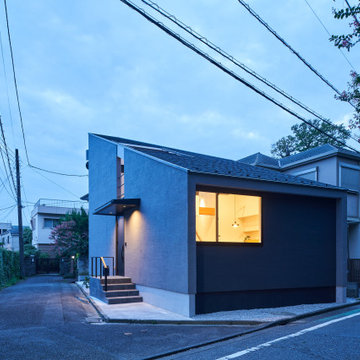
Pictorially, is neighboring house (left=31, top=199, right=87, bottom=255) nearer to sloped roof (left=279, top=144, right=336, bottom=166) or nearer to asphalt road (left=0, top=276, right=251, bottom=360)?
sloped roof (left=279, top=144, right=336, bottom=166)

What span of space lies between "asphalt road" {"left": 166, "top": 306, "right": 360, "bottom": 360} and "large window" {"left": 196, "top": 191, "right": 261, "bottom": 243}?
9.53ft

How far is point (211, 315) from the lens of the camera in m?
9.40

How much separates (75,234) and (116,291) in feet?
46.0

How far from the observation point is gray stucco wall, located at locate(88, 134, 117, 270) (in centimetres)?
1614

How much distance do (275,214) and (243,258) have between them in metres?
1.75

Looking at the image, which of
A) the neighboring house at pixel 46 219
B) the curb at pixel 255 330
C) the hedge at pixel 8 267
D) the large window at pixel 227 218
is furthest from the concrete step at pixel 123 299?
the neighboring house at pixel 46 219

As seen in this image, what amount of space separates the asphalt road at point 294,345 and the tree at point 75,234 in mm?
18750

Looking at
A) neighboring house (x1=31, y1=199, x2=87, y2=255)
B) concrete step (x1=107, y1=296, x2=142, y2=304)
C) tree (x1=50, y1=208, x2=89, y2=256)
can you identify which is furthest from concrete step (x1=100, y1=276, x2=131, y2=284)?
neighboring house (x1=31, y1=199, x2=87, y2=255)

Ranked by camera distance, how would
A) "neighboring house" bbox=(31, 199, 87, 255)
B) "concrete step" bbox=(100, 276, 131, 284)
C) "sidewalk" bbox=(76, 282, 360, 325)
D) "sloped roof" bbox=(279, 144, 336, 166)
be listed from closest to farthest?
"sidewalk" bbox=(76, 282, 360, 325), "concrete step" bbox=(100, 276, 131, 284), "sloped roof" bbox=(279, 144, 336, 166), "neighboring house" bbox=(31, 199, 87, 255)

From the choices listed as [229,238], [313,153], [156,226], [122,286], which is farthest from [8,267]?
[313,153]

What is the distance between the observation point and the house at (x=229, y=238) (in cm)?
978

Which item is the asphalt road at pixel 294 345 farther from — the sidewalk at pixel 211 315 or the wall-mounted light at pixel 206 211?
the wall-mounted light at pixel 206 211

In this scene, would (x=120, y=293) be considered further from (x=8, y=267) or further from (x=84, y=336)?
(x=8, y=267)

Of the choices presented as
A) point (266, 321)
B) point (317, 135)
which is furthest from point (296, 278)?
point (317, 135)
